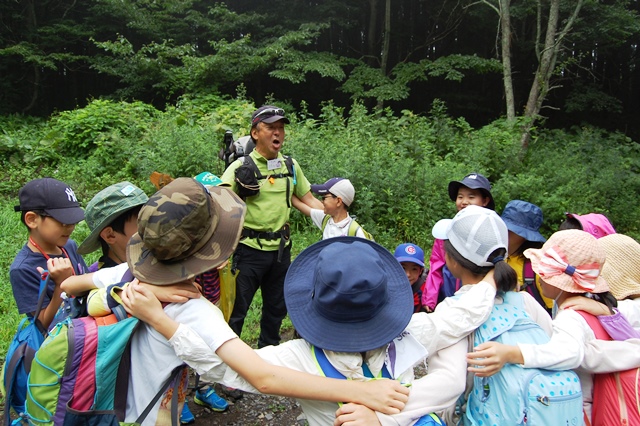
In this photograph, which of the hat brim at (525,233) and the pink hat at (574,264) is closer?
the pink hat at (574,264)

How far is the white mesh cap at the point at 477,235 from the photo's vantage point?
1806 mm

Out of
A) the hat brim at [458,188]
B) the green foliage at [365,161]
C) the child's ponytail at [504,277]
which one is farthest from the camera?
the green foliage at [365,161]

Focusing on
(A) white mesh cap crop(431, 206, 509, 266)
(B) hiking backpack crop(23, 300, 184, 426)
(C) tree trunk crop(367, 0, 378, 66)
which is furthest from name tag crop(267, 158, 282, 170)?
(C) tree trunk crop(367, 0, 378, 66)

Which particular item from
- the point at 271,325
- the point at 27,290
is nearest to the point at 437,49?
the point at 271,325

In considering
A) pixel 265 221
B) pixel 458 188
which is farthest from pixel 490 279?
pixel 265 221

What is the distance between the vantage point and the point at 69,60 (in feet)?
50.7

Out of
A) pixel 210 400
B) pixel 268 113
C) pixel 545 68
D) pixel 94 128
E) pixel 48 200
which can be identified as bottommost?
pixel 210 400

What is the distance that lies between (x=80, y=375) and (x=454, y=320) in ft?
4.37

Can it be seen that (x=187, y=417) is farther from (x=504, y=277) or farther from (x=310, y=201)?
(x=504, y=277)

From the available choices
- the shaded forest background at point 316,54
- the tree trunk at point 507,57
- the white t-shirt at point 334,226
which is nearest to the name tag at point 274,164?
the white t-shirt at point 334,226

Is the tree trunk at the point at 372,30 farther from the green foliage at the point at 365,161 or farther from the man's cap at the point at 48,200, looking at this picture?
the man's cap at the point at 48,200

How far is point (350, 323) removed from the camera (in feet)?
4.71

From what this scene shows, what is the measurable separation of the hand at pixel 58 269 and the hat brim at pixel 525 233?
8.69 feet

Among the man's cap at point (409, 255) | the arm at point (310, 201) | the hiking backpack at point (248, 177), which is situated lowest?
the man's cap at point (409, 255)
